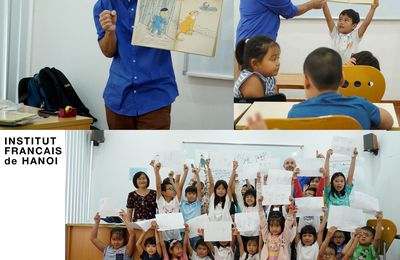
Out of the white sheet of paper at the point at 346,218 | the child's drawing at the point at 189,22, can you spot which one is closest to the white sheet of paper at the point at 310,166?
the white sheet of paper at the point at 346,218

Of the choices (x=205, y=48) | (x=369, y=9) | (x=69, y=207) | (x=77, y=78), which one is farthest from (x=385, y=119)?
(x=77, y=78)

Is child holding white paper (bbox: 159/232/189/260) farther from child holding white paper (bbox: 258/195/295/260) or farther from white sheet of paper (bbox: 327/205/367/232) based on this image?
white sheet of paper (bbox: 327/205/367/232)

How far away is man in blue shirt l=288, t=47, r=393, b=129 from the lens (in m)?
1.84

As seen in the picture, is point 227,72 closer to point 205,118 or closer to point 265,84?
point 205,118

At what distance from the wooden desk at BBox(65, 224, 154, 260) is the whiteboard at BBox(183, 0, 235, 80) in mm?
738

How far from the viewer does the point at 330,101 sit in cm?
A: 183

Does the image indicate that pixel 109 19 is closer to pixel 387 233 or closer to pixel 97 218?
pixel 97 218

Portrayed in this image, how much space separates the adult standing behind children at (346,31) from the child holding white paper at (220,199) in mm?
529

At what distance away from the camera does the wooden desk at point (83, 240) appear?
6.79 feet

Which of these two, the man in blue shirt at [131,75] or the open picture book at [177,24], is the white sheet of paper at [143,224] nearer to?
the man in blue shirt at [131,75]

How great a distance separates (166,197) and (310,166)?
513 mm

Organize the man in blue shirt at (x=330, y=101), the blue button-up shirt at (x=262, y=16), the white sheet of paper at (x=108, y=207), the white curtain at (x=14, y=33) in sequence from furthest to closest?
the white curtain at (x=14, y=33) → the white sheet of paper at (x=108, y=207) → the blue button-up shirt at (x=262, y=16) → the man in blue shirt at (x=330, y=101)

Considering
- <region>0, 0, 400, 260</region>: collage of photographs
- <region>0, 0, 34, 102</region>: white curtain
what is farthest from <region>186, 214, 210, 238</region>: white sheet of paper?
<region>0, 0, 34, 102</region>: white curtain

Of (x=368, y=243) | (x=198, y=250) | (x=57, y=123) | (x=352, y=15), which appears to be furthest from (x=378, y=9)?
(x=57, y=123)
